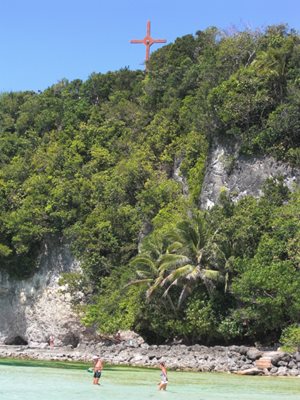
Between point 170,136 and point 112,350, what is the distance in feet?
49.9

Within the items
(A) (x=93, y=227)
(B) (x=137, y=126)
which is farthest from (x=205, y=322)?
(B) (x=137, y=126)

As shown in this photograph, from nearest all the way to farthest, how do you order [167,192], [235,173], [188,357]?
[188,357], [235,173], [167,192]

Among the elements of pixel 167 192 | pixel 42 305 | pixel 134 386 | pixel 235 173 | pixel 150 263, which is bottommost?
pixel 134 386

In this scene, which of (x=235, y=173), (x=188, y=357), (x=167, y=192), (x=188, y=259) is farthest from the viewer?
(x=167, y=192)

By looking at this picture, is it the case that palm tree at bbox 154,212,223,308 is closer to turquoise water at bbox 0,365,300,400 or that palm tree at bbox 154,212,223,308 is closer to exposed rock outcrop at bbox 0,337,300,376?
exposed rock outcrop at bbox 0,337,300,376

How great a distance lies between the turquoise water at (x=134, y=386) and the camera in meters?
17.5

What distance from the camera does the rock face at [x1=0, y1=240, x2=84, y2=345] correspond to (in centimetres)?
3775

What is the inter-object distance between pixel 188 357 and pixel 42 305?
13945 millimetres

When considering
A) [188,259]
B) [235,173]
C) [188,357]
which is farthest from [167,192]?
[188,357]

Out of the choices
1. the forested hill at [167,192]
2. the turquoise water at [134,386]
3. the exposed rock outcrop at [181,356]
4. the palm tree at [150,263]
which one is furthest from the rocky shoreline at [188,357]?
the palm tree at [150,263]

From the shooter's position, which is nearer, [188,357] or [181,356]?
[188,357]

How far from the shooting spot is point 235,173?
34562mm

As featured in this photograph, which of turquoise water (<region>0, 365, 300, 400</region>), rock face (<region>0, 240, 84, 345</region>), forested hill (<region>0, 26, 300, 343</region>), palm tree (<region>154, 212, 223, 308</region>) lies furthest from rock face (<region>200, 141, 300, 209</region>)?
turquoise water (<region>0, 365, 300, 400</region>)

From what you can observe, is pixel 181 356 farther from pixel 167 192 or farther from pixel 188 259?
pixel 167 192
